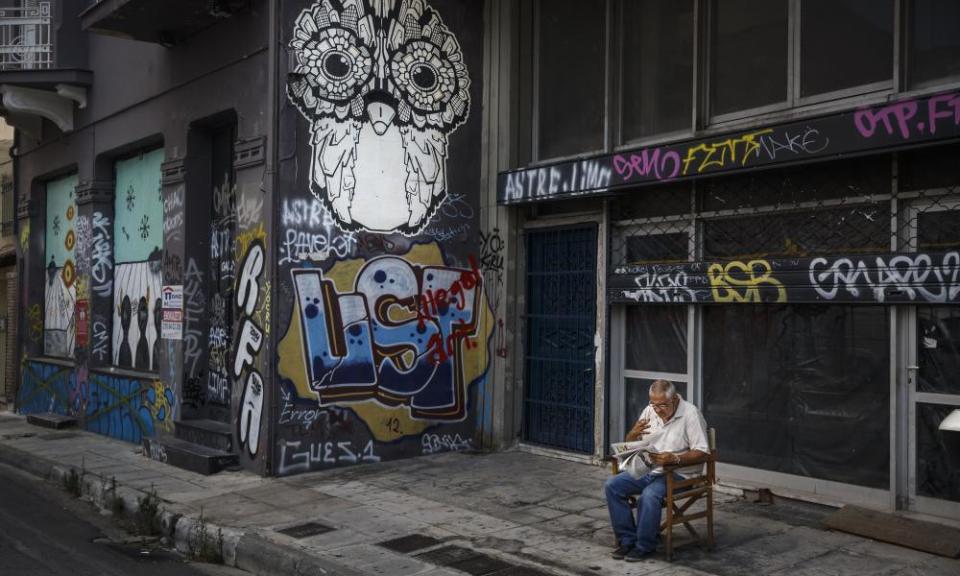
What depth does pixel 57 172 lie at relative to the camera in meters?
15.8

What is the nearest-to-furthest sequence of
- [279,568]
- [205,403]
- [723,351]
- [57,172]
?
1. [279,568]
2. [723,351]
3. [205,403]
4. [57,172]

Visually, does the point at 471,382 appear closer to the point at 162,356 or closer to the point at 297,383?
the point at 297,383

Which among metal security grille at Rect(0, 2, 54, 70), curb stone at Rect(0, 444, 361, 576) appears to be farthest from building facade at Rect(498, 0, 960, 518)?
metal security grille at Rect(0, 2, 54, 70)

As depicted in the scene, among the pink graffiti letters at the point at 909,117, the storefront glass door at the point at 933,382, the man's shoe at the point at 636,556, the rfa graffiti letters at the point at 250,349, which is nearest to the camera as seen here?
the man's shoe at the point at 636,556

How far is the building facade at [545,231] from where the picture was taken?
7332 millimetres

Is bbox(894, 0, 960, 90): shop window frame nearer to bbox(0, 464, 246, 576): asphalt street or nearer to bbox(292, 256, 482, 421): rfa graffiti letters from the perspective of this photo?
bbox(292, 256, 482, 421): rfa graffiti letters

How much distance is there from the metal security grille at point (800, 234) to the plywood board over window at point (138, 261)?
697 centimetres

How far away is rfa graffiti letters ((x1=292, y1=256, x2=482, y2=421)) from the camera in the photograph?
Answer: 9.70 m

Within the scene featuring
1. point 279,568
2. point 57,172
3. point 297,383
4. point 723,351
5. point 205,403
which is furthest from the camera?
point 57,172

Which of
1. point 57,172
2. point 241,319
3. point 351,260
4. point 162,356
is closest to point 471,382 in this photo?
point 351,260

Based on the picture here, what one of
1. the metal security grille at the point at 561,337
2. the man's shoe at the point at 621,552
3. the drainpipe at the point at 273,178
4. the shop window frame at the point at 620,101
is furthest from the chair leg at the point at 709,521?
the drainpipe at the point at 273,178

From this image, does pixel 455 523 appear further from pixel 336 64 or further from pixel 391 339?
pixel 336 64

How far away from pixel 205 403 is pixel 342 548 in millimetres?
5238

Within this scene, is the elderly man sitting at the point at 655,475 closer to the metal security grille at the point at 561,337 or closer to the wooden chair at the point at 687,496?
the wooden chair at the point at 687,496
